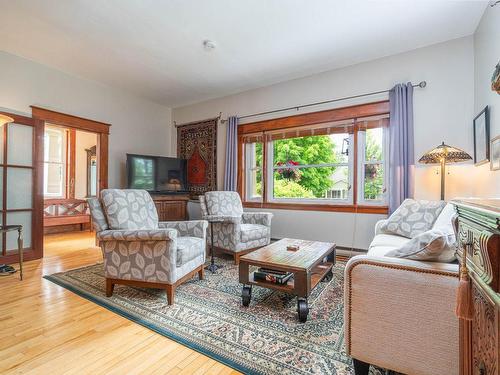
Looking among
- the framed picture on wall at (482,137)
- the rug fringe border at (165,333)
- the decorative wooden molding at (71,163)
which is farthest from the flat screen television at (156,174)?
the framed picture on wall at (482,137)

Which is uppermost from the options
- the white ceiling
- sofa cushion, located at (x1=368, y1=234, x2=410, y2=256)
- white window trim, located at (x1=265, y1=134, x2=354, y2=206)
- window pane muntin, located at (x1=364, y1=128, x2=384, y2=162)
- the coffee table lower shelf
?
the white ceiling

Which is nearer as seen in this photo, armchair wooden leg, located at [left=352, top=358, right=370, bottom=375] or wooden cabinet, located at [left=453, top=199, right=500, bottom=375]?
wooden cabinet, located at [left=453, top=199, right=500, bottom=375]

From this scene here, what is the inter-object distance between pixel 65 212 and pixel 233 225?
177 inches

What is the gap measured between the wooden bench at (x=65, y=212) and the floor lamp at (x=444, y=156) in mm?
6443

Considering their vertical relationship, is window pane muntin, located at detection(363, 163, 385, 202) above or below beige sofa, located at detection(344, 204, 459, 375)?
above

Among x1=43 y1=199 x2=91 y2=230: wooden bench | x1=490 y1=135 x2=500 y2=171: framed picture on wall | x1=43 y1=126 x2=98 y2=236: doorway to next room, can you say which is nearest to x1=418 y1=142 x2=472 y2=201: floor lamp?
x1=490 y1=135 x2=500 y2=171: framed picture on wall

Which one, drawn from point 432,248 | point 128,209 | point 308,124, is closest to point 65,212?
point 128,209

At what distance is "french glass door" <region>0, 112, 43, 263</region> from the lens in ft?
10.4

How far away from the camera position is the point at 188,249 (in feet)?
7.70

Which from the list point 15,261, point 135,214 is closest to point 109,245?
point 135,214

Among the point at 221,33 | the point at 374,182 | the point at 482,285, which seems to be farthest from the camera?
Answer: the point at 374,182

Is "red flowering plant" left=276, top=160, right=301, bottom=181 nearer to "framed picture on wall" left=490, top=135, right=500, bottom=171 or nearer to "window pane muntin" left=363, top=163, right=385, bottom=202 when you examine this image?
"window pane muntin" left=363, top=163, right=385, bottom=202

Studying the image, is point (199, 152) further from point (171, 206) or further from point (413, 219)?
point (413, 219)

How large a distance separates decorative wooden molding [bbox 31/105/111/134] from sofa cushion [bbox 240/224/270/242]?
2950mm
